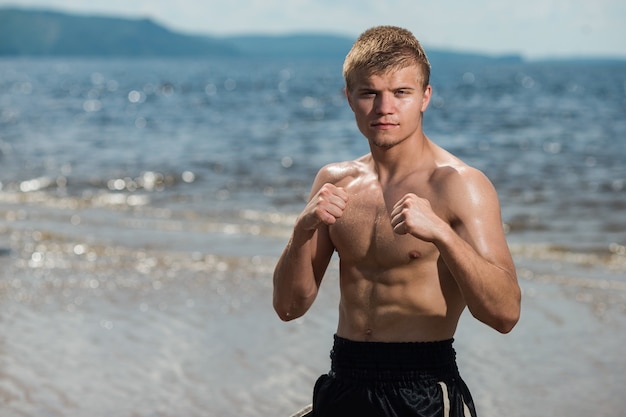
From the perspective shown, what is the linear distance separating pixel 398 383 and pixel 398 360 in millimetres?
66

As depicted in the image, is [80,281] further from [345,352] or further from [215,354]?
[345,352]

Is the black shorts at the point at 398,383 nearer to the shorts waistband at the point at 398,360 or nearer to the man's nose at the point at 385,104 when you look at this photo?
the shorts waistband at the point at 398,360

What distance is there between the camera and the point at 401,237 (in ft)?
9.95

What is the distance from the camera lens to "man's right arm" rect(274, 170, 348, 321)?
2.92 m

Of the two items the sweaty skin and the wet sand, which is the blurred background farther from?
the sweaty skin

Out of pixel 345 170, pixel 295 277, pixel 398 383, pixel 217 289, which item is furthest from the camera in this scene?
pixel 217 289

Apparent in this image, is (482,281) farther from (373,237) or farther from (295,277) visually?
(295,277)

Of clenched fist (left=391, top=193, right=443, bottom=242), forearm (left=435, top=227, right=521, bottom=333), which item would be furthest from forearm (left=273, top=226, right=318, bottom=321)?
forearm (left=435, top=227, right=521, bottom=333)

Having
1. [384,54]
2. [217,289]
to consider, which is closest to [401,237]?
[384,54]

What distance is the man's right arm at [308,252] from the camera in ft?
9.59

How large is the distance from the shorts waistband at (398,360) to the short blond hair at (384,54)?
0.75 metres

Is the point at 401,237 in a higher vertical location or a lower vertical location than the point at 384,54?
lower

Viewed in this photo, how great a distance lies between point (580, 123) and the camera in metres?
36.9

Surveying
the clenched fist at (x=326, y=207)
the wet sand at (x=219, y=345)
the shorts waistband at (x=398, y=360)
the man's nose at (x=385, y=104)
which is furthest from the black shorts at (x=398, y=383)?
the wet sand at (x=219, y=345)
